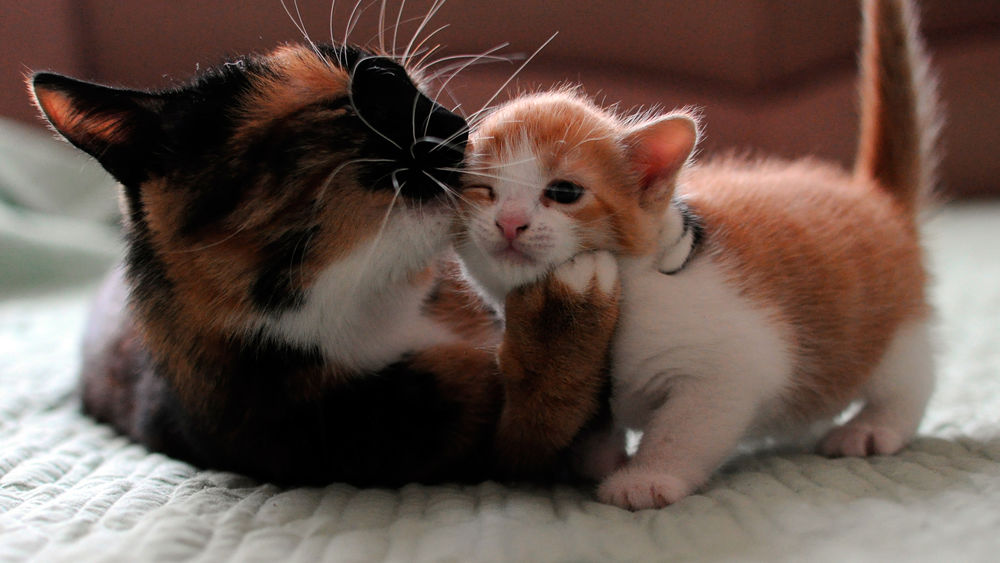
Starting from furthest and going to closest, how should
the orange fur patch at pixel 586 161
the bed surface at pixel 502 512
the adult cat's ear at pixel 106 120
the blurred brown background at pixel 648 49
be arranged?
the blurred brown background at pixel 648 49
the orange fur patch at pixel 586 161
the adult cat's ear at pixel 106 120
the bed surface at pixel 502 512

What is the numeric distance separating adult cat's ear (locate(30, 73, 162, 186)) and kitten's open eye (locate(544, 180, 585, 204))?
0.39 metres

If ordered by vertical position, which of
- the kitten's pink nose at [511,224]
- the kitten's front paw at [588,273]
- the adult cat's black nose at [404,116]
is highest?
the adult cat's black nose at [404,116]

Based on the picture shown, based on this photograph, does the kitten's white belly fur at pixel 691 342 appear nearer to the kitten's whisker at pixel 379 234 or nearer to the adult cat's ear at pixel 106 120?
the kitten's whisker at pixel 379 234

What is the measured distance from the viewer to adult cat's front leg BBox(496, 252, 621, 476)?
770 mm

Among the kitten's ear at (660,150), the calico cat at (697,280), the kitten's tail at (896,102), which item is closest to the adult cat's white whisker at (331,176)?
the calico cat at (697,280)

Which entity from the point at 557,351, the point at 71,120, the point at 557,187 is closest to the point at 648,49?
the point at 557,187

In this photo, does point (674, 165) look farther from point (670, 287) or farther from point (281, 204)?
point (281, 204)

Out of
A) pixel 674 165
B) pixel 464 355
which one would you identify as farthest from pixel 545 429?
pixel 674 165

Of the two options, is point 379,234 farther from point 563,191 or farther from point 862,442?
point 862,442

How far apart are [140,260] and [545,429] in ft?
1.49

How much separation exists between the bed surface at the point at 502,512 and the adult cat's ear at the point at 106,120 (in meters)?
0.33

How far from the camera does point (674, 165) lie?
0.85 metres

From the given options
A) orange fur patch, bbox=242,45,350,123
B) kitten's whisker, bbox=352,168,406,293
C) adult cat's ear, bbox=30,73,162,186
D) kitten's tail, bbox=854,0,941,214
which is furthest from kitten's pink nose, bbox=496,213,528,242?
kitten's tail, bbox=854,0,941,214

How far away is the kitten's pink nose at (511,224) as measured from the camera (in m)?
0.78
